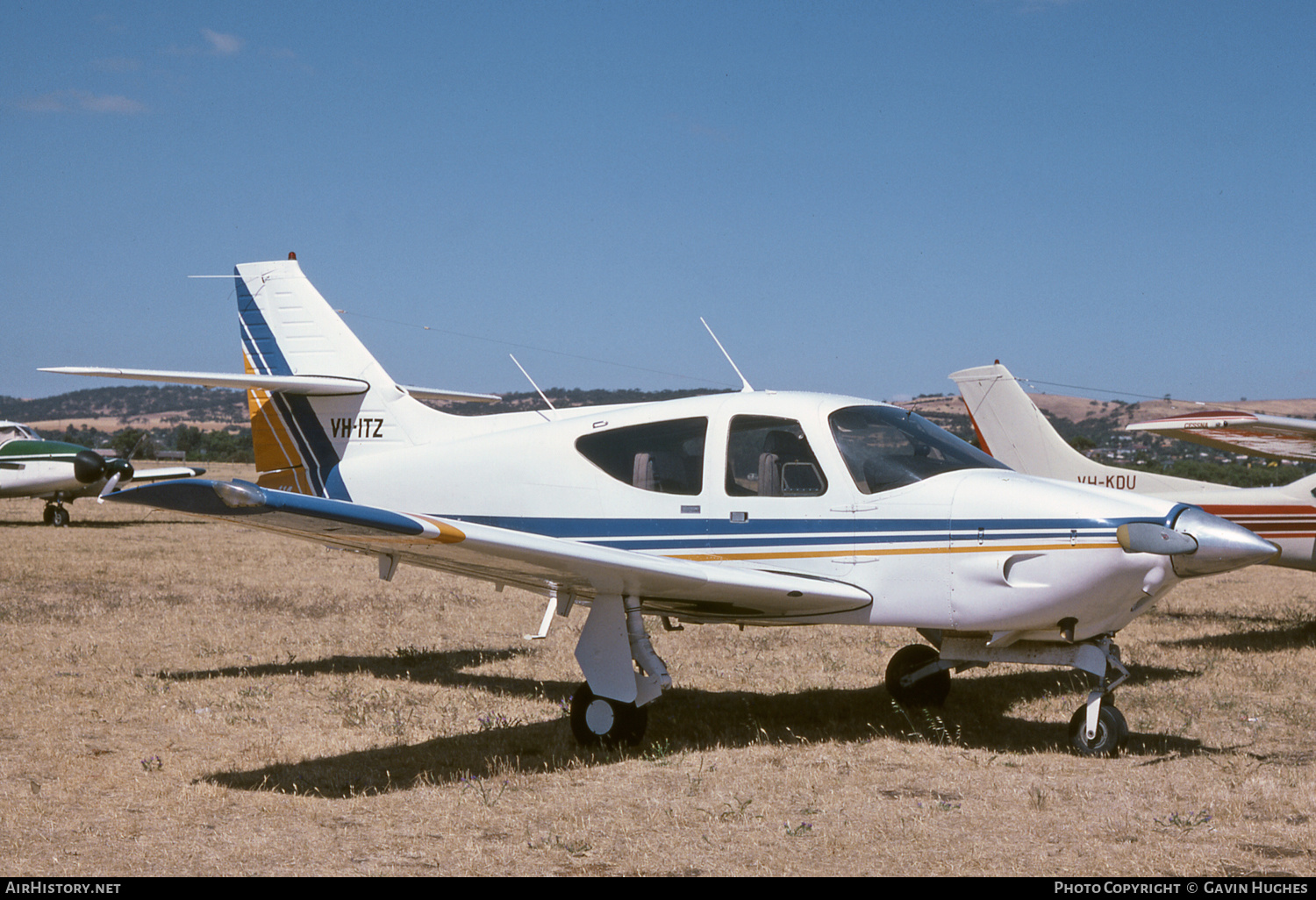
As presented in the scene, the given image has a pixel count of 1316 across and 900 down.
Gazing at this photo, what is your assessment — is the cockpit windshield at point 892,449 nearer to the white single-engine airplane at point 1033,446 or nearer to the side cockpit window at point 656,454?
the side cockpit window at point 656,454

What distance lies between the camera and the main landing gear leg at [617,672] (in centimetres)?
650

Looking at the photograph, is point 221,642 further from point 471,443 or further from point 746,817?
point 746,817

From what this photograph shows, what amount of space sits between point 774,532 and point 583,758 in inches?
69.8

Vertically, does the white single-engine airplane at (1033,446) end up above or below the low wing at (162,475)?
above

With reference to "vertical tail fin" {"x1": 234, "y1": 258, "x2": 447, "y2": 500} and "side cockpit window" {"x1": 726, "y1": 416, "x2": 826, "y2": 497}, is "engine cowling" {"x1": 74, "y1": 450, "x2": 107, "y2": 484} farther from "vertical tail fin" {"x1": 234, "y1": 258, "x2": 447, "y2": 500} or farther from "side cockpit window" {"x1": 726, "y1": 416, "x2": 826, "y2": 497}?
"side cockpit window" {"x1": 726, "y1": 416, "x2": 826, "y2": 497}

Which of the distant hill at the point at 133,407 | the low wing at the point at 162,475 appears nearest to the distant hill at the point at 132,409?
the distant hill at the point at 133,407

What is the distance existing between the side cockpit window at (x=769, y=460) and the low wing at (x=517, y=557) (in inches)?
20.3

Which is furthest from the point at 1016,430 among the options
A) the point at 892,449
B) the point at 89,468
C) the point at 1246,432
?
the point at 89,468

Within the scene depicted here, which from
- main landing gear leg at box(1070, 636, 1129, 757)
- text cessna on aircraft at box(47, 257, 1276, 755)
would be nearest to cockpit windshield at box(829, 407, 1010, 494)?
text cessna on aircraft at box(47, 257, 1276, 755)

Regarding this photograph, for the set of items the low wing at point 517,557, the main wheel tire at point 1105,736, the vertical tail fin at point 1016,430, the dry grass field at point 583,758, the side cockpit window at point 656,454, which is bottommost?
the dry grass field at point 583,758
